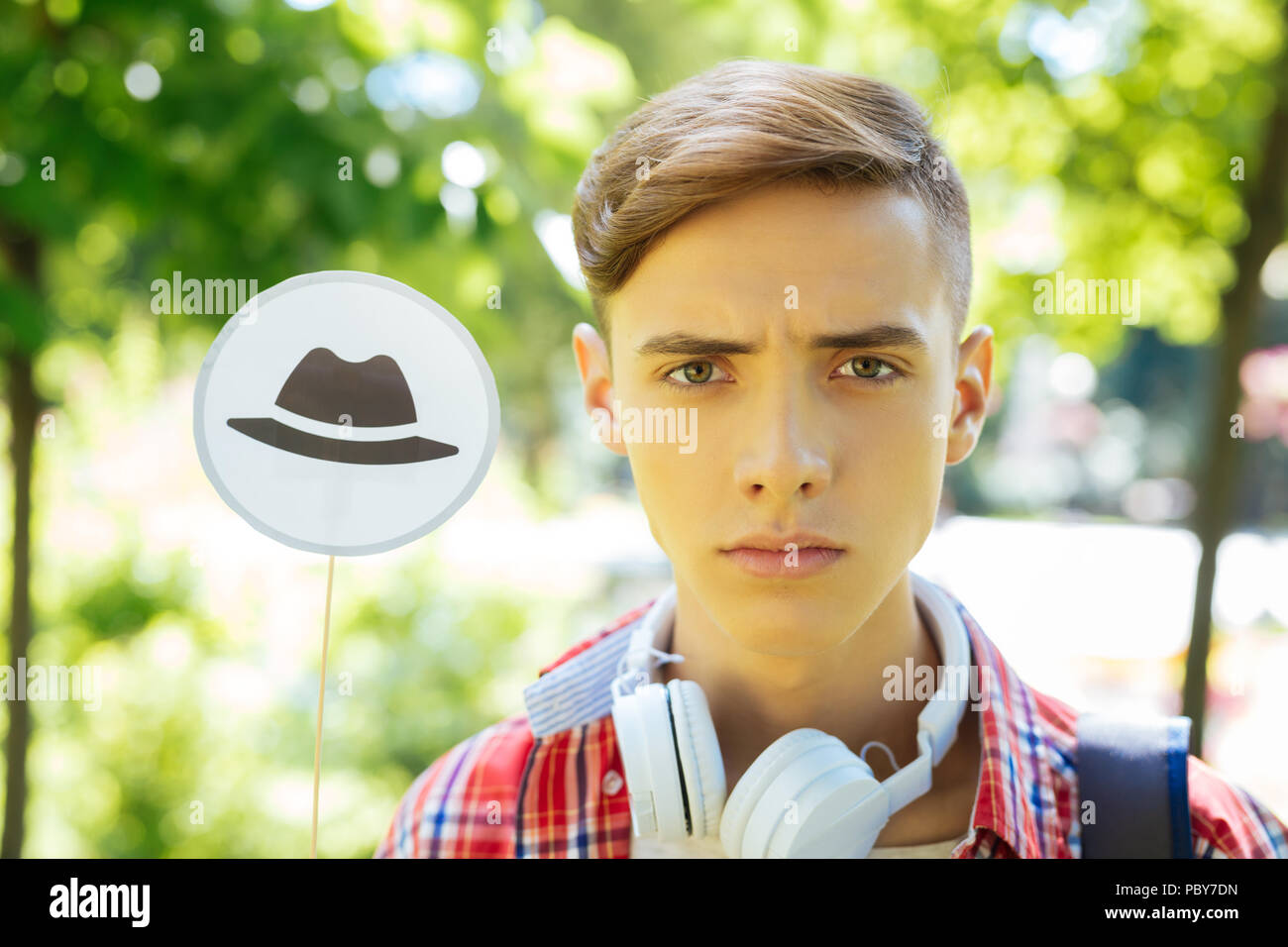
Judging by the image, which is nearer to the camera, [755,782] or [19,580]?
[755,782]

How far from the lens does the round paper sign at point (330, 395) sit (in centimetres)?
120

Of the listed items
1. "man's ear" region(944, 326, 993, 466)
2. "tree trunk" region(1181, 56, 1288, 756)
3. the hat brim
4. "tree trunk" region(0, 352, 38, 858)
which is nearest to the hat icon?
the hat brim

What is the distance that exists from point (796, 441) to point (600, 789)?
0.59m

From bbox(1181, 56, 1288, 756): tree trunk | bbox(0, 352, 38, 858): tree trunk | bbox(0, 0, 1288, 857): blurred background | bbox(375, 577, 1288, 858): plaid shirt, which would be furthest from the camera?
bbox(0, 352, 38, 858): tree trunk

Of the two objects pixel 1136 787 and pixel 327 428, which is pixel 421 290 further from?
pixel 1136 787

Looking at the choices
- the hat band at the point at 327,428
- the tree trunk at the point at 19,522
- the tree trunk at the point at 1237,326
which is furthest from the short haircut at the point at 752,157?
the tree trunk at the point at 19,522

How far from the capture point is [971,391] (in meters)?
1.37

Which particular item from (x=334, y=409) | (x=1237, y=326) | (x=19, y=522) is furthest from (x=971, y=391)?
(x=19, y=522)

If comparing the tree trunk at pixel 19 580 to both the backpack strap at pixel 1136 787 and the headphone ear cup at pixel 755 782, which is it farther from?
the backpack strap at pixel 1136 787

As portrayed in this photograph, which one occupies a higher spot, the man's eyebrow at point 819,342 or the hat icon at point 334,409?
the man's eyebrow at point 819,342

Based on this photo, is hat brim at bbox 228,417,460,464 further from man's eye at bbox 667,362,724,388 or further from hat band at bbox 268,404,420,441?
man's eye at bbox 667,362,724,388

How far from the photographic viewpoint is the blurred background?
2.18 metres

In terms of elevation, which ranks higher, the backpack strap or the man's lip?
the man's lip

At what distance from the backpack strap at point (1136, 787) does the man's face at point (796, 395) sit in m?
0.36
